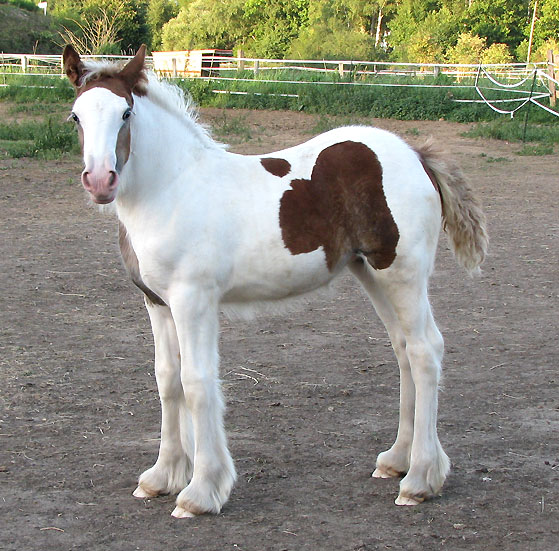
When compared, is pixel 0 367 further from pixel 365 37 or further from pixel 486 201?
pixel 365 37

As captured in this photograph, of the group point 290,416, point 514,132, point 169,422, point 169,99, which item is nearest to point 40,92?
point 514,132

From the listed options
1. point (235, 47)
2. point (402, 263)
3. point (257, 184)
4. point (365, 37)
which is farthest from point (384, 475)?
point (235, 47)

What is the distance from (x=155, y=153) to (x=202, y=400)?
106cm

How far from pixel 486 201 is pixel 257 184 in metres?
8.04

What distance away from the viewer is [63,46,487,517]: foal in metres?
3.28

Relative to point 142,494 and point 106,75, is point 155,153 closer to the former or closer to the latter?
point 106,75

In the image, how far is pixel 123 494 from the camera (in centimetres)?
361

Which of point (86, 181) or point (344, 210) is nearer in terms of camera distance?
point (86, 181)

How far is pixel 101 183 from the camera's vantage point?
117 inches

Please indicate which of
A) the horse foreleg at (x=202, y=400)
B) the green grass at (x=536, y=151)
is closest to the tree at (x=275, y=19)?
the green grass at (x=536, y=151)

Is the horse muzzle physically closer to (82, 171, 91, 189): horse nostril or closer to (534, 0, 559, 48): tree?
(82, 171, 91, 189): horse nostril

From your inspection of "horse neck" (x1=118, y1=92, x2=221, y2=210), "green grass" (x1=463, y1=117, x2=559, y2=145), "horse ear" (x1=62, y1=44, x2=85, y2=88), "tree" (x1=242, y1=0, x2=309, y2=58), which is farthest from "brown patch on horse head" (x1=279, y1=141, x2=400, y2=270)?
"tree" (x1=242, y1=0, x2=309, y2=58)

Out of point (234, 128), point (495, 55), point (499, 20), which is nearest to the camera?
point (234, 128)

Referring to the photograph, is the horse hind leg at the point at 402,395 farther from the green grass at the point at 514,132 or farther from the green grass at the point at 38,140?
the green grass at the point at 514,132
